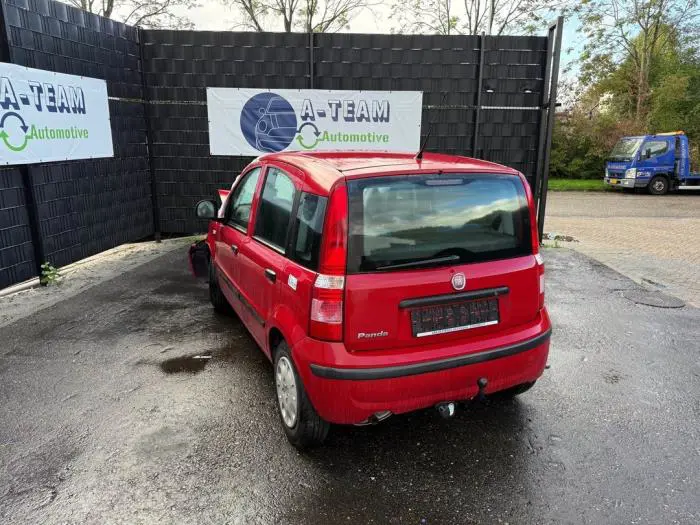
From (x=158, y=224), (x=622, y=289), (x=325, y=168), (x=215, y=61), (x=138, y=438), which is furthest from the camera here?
(x=158, y=224)

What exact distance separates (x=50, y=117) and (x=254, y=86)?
11.0 feet

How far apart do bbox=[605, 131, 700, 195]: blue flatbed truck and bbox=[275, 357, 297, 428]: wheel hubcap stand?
68.5ft

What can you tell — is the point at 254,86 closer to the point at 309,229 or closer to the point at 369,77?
the point at 369,77

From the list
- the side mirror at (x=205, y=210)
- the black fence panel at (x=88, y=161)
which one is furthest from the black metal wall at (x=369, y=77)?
the side mirror at (x=205, y=210)

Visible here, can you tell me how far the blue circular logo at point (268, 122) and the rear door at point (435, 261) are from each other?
20.5ft

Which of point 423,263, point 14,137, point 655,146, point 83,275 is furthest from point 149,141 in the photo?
point 655,146

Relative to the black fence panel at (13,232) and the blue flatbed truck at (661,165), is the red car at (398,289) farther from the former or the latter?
the blue flatbed truck at (661,165)

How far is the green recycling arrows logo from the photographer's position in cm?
552

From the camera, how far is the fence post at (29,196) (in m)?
5.64

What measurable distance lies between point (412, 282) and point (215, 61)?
7.25m

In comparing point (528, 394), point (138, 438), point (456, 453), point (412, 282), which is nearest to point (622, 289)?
point (528, 394)

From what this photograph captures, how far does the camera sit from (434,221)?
2779 mm

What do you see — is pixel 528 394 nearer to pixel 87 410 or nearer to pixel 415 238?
pixel 415 238

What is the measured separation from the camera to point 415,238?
2721mm
